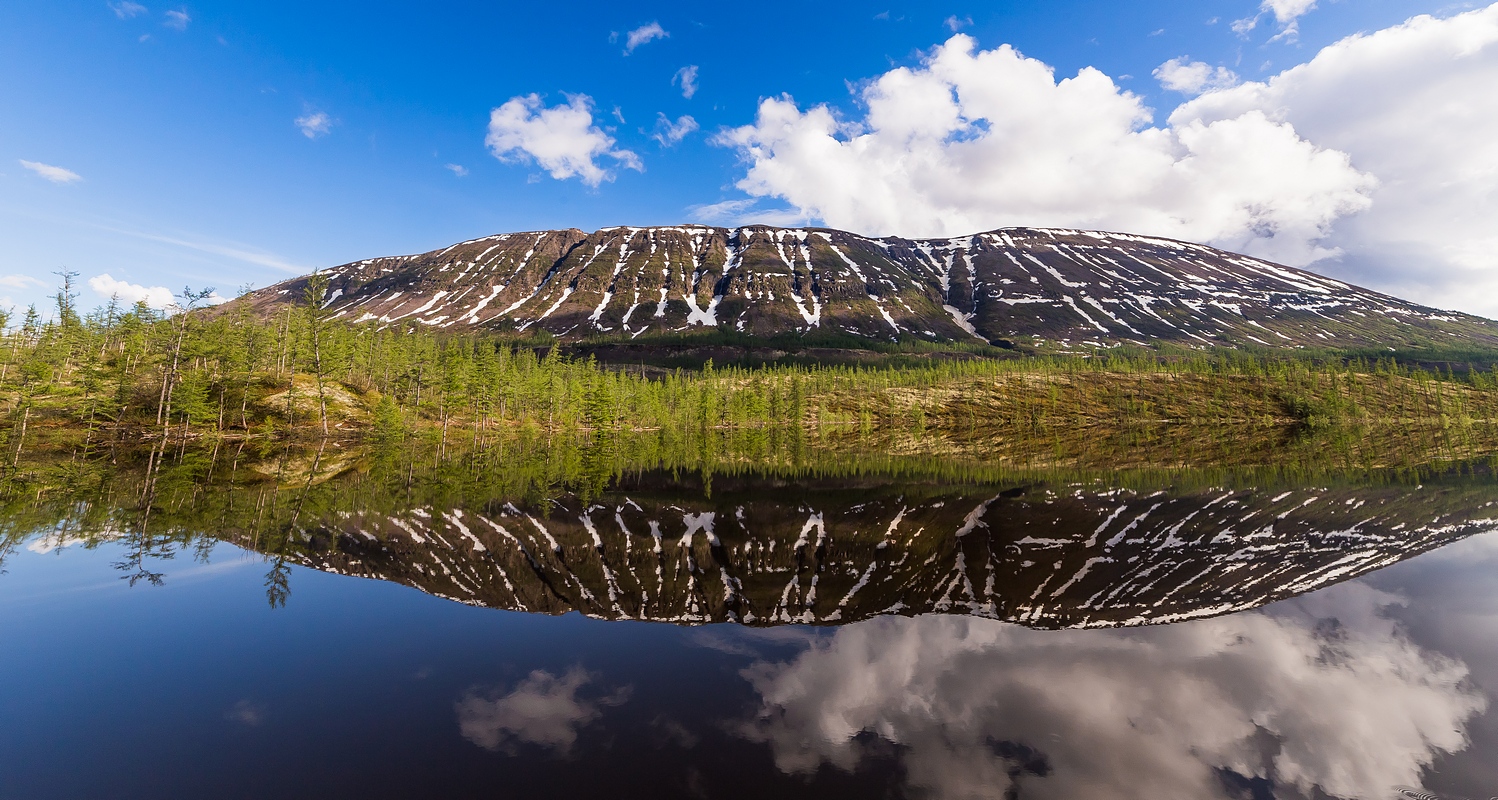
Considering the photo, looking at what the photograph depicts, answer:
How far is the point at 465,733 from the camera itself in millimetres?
8039

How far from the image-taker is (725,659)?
11000mm

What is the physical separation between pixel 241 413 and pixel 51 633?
64997 millimetres

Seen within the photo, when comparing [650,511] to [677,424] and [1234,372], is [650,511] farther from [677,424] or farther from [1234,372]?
[1234,372]

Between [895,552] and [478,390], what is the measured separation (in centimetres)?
8379

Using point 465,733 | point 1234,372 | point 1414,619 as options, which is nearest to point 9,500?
point 465,733

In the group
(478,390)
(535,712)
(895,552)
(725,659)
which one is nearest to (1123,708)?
(725,659)

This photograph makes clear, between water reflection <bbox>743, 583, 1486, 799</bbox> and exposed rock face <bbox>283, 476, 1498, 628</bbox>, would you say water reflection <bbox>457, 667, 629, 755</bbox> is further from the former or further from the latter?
exposed rock face <bbox>283, 476, 1498, 628</bbox>

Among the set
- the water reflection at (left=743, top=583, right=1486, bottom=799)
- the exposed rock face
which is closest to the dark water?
the water reflection at (left=743, top=583, right=1486, bottom=799)

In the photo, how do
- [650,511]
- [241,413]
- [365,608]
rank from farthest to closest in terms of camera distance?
1. [241,413]
2. [650,511]
3. [365,608]

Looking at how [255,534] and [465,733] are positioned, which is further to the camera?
[255,534]

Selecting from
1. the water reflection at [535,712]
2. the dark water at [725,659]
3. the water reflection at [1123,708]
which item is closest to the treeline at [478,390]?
the dark water at [725,659]

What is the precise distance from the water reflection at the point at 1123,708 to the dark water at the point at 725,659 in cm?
6

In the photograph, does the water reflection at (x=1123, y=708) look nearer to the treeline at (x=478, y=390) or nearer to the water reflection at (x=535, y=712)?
the water reflection at (x=535, y=712)

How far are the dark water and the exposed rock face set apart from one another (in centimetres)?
18
